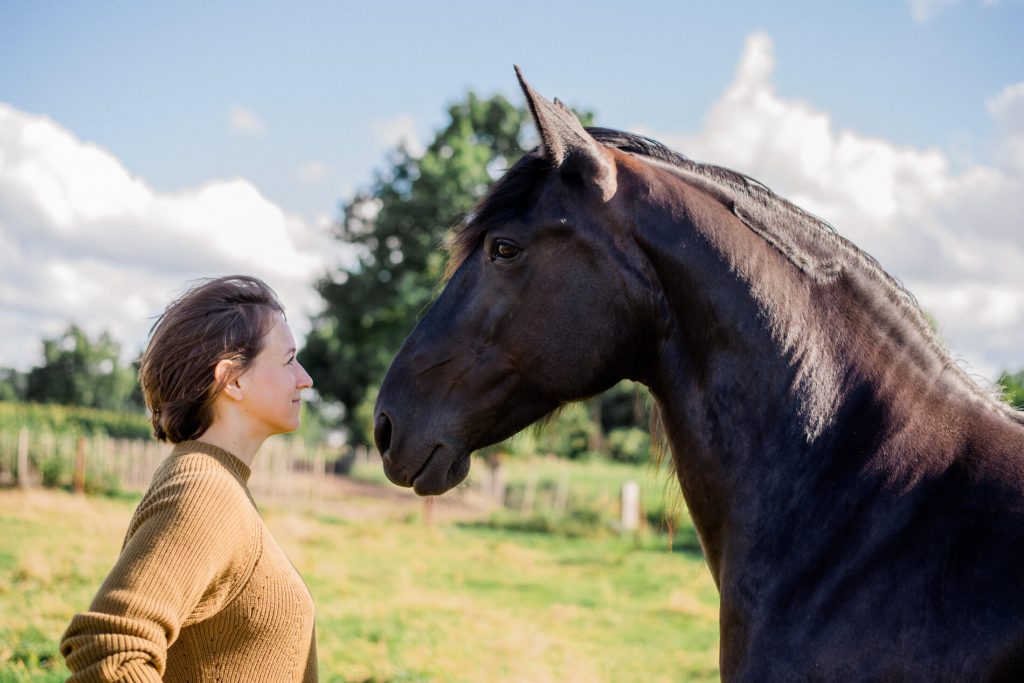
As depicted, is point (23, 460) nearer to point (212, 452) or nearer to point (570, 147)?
point (212, 452)

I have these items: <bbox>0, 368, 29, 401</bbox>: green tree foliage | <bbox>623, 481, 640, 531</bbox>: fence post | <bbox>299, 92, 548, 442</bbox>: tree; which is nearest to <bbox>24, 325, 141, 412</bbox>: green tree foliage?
<bbox>0, 368, 29, 401</bbox>: green tree foliage

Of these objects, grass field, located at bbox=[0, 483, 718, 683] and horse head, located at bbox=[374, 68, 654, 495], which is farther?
grass field, located at bbox=[0, 483, 718, 683]

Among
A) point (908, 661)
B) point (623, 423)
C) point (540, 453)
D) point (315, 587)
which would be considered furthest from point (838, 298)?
point (623, 423)

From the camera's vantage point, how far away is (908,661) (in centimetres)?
180

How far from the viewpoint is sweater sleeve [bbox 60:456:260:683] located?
1.77 meters

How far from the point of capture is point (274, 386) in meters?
2.36

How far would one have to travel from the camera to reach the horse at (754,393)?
188cm

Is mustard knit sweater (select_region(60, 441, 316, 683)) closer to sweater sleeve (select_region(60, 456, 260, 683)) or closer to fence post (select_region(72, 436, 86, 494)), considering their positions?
sweater sleeve (select_region(60, 456, 260, 683))

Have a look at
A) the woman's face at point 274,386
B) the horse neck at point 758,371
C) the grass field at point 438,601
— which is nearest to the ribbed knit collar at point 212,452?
the woman's face at point 274,386

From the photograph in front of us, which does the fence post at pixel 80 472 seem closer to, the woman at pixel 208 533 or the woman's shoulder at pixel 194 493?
the woman at pixel 208 533

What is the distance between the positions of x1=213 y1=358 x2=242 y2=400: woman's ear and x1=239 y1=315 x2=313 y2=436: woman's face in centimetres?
2

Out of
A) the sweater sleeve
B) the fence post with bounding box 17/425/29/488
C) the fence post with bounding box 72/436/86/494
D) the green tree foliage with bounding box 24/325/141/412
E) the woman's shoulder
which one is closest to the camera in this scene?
the sweater sleeve

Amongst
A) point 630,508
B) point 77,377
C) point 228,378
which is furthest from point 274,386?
point 77,377

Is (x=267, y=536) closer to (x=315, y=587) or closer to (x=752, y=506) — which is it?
(x=752, y=506)
